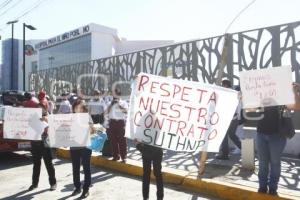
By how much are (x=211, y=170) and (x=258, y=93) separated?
8.82 feet

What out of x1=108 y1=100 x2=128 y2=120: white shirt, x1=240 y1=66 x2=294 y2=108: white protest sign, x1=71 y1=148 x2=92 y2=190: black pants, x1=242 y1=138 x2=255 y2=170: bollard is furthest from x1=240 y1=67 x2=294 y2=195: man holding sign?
x1=108 y1=100 x2=128 y2=120: white shirt

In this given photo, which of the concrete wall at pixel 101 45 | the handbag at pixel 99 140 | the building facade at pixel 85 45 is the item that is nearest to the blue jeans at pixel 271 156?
the handbag at pixel 99 140

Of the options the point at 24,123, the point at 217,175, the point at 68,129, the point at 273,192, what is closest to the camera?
the point at 273,192

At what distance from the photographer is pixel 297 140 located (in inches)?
414

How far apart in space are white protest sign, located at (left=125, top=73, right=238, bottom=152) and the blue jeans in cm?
77

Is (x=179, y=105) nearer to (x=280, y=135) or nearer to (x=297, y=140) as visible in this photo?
(x=280, y=135)

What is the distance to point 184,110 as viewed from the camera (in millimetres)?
6973

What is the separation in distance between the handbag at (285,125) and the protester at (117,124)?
159 inches

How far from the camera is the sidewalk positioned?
6922 millimetres

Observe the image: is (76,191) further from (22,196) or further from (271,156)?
(271,156)

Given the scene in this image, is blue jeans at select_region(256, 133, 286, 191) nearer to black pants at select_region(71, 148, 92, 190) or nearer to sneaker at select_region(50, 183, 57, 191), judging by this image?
black pants at select_region(71, 148, 92, 190)

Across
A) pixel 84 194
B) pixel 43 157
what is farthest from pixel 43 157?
pixel 84 194

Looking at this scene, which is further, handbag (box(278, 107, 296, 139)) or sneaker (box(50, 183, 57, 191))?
sneaker (box(50, 183, 57, 191))

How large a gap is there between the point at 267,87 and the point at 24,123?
→ 15.2ft
